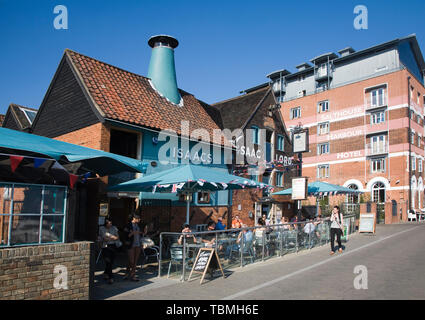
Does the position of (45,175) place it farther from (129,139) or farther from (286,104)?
(286,104)

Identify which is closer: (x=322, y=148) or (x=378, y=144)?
(x=378, y=144)

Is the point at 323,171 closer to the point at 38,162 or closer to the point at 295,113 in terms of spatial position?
the point at 295,113

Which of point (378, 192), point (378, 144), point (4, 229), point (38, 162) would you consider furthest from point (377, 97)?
point (4, 229)

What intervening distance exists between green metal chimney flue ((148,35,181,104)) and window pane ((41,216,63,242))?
39.4 ft

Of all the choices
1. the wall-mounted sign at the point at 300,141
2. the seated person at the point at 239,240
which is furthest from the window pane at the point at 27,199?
the wall-mounted sign at the point at 300,141

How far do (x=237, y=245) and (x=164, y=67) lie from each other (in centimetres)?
1124

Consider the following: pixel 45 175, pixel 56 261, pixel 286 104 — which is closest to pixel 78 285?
pixel 56 261

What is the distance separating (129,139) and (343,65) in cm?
3743

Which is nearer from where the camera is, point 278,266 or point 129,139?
point 278,266

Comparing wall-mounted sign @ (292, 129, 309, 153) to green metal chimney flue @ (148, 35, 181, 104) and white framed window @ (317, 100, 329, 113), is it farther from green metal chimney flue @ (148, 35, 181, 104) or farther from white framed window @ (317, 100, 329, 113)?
white framed window @ (317, 100, 329, 113)

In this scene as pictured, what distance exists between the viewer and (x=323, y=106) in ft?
140

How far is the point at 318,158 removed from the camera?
42.4 metres

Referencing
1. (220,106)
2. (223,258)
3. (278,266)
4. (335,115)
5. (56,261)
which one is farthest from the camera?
(335,115)

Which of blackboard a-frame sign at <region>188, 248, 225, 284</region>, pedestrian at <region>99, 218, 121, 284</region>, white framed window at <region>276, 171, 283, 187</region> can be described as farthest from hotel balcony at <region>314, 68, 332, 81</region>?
pedestrian at <region>99, 218, 121, 284</region>
